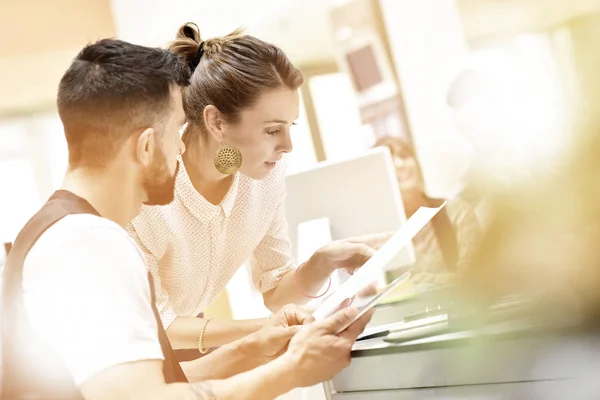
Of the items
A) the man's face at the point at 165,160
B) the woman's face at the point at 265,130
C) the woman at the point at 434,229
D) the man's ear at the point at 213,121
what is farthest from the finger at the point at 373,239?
the man's face at the point at 165,160

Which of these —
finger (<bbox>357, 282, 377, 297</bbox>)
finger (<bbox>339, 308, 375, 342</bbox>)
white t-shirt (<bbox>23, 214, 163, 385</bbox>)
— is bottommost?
finger (<bbox>339, 308, 375, 342</bbox>)

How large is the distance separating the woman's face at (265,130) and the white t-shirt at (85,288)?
1.47 feet

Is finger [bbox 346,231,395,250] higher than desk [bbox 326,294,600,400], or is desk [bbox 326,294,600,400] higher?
finger [bbox 346,231,395,250]

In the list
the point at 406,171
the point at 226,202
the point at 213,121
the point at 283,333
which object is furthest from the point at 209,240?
the point at 406,171

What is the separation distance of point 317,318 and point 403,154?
0.68 metres

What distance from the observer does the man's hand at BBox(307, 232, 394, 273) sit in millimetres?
1379

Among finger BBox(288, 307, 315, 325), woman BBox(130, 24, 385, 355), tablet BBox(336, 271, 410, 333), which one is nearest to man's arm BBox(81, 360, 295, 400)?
tablet BBox(336, 271, 410, 333)

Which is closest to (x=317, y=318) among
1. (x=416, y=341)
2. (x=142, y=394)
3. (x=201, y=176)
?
(x=416, y=341)

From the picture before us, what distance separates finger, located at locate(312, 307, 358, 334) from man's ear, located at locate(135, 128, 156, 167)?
361mm

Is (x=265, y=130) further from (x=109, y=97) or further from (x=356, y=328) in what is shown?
(x=356, y=328)

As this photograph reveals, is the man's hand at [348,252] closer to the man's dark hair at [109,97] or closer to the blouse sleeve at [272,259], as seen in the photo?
the blouse sleeve at [272,259]

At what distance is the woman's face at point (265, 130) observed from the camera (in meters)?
1.34

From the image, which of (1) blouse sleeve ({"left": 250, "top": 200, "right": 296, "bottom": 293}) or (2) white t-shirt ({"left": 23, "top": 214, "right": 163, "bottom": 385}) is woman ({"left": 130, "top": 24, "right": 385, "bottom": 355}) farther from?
(2) white t-shirt ({"left": 23, "top": 214, "right": 163, "bottom": 385})

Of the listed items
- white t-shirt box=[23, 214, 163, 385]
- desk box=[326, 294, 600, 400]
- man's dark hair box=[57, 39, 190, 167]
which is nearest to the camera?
desk box=[326, 294, 600, 400]
